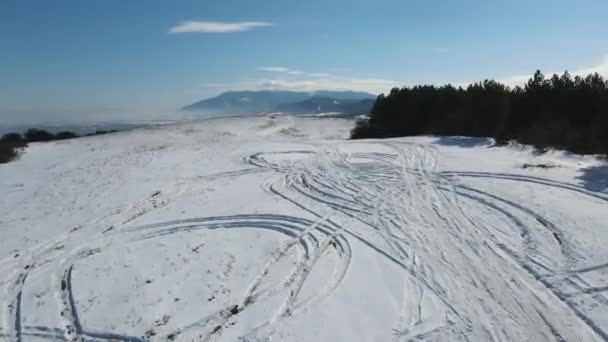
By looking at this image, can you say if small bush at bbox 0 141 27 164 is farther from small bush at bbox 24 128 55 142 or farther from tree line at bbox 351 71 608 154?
tree line at bbox 351 71 608 154

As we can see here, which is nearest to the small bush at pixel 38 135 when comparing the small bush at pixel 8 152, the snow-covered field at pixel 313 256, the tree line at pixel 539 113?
the small bush at pixel 8 152

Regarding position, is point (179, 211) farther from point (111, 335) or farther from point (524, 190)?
point (524, 190)

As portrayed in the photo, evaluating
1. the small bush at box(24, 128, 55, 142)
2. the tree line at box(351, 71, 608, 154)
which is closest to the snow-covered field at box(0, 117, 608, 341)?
the tree line at box(351, 71, 608, 154)

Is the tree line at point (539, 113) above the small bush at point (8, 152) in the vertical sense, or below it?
above

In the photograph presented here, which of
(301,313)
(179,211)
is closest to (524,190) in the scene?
(301,313)

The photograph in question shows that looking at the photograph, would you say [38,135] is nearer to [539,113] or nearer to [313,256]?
[313,256]

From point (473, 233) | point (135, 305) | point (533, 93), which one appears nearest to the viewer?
point (135, 305)

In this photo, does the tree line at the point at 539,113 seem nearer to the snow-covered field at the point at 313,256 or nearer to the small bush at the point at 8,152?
the snow-covered field at the point at 313,256

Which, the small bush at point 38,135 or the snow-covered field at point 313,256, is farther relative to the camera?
the small bush at point 38,135

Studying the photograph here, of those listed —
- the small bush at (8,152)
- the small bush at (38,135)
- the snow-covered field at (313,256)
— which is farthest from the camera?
the small bush at (38,135)
